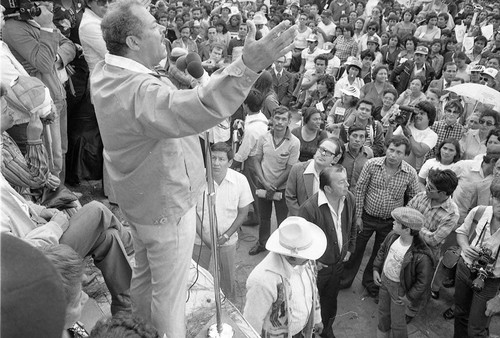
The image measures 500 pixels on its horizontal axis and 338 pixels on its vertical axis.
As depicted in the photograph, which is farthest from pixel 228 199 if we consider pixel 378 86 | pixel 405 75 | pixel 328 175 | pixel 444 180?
pixel 405 75

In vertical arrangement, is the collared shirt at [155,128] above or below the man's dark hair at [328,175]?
above

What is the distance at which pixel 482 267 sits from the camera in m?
4.36

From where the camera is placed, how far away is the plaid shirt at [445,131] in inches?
251

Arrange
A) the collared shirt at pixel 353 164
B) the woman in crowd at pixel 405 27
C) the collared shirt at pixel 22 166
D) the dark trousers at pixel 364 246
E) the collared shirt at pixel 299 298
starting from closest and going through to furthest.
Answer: the collared shirt at pixel 22 166 < the collared shirt at pixel 299 298 < the dark trousers at pixel 364 246 < the collared shirt at pixel 353 164 < the woman in crowd at pixel 405 27

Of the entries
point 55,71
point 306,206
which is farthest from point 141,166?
point 55,71

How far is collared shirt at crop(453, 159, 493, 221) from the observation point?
5.16m

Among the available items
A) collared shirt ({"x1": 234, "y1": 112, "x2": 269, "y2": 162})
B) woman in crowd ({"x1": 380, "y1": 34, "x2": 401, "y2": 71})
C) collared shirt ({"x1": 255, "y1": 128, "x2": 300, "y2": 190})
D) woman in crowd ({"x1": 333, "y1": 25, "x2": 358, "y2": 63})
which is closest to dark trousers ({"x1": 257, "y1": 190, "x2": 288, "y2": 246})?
collared shirt ({"x1": 255, "y1": 128, "x2": 300, "y2": 190})

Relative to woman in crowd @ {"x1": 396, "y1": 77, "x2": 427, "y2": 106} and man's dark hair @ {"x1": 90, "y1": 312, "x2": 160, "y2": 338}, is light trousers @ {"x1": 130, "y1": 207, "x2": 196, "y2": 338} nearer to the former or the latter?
man's dark hair @ {"x1": 90, "y1": 312, "x2": 160, "y2": 338}

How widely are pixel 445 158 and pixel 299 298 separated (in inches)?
119

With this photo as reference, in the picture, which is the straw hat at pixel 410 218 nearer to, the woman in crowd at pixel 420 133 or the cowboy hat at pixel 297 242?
the cowboy hat at pixel 297 242

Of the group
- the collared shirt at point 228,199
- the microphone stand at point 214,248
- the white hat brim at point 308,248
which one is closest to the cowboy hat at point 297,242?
the white hat brim at point 308,248

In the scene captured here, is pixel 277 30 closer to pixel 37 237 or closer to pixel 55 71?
pixel 37 237

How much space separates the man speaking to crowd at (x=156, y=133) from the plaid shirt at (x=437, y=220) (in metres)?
3.08

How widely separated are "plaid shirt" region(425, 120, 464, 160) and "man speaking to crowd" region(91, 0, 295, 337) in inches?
183
